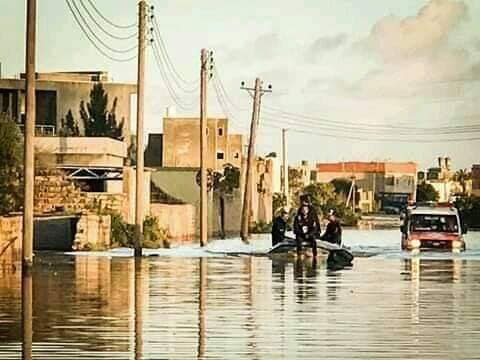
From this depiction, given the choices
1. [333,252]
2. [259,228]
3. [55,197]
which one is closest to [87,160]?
[55,197]

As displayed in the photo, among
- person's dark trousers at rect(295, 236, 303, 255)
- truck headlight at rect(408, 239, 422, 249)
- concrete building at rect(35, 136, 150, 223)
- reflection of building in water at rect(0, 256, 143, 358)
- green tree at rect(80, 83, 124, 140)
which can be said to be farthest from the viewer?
green tree at rect(80, 83, 124, 140)

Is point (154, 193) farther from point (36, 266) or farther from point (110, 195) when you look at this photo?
point (36, 266)

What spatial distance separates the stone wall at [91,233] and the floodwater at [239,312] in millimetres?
9067

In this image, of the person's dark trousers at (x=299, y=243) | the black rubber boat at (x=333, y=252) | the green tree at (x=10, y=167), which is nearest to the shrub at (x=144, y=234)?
the green tree at (x=10, y=167)

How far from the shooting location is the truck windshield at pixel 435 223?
50219mm

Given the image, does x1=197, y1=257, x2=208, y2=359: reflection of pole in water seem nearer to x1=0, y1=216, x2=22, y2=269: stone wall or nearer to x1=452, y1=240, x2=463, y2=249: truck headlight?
x1=0, y1=216, x2=22, y2=269: stone wall

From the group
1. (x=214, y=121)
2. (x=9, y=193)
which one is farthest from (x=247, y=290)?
(x=214, y=121)

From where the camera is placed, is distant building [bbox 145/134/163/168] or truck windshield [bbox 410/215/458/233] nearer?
truck windshield [bbox 410/215/458/233]

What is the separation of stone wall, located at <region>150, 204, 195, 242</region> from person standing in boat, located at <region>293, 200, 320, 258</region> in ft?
67.7

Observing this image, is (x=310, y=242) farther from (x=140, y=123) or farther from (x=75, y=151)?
(x=75, y=151)

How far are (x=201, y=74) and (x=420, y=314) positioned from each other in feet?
119

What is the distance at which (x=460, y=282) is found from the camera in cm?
3064

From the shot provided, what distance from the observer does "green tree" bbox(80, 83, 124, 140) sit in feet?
285

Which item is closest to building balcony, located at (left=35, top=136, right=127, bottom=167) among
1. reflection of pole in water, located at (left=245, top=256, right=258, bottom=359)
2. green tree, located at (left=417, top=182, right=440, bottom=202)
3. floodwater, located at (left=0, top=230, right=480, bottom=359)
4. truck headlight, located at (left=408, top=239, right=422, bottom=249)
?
truck headlight, located at (left=408, top=239, right=422, bottom=249)
